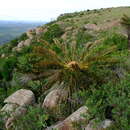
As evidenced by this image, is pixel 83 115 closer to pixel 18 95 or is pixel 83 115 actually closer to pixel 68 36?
pixel 18 95

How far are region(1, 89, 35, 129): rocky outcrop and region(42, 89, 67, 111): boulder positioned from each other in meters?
0.53

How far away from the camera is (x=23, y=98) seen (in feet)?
23.3

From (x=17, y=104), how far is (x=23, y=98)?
27cm

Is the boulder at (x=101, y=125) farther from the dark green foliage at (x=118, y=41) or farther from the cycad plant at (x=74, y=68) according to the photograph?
the dark green foliage at (x=118, y=41)

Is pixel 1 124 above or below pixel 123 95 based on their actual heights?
below

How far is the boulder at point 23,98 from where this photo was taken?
22.9 ft

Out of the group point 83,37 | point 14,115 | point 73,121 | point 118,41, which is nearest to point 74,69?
point 73,121

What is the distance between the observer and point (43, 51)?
7582 mm

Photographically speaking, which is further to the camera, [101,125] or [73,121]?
[73,121]

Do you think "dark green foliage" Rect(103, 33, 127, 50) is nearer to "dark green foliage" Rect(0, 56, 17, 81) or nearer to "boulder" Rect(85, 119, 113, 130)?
"dark green foliage" Rect(0, 56, 17, 81)

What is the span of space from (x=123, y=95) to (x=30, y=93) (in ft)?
9.49

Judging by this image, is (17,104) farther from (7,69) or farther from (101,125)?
(7,69)

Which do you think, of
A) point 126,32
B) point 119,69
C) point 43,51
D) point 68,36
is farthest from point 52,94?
point 68,36

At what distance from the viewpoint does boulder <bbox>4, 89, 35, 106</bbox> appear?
698cm
